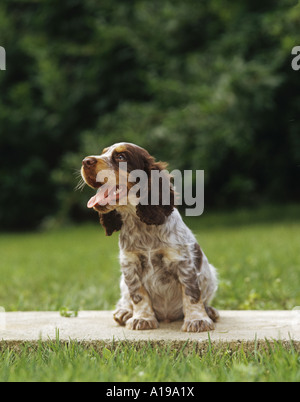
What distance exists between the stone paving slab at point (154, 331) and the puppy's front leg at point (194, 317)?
50 millimetres

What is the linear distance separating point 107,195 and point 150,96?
1497cm

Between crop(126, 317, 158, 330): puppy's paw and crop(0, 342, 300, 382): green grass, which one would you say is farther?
crop(126, 317, 158, 330): puppy's paw

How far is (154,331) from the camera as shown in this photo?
345 cm

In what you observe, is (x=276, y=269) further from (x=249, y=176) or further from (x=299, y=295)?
(x=249, y=176)

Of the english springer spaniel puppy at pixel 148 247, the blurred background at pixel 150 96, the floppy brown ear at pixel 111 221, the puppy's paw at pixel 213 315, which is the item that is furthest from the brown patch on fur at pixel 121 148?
the blurred background at pixel 150 96

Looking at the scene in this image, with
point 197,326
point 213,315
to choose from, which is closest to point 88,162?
point 197,326

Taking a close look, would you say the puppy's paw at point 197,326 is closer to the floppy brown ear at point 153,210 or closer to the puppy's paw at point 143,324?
the puppy's paw at point 143,324

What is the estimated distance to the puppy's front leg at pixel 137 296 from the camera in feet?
11.4

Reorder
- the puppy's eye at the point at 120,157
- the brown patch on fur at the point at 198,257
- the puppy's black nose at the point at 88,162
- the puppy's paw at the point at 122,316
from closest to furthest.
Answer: the puppy's black nose at the point at 88,162, the puppy's eye at the point at 120,157, the brown patch on fur at the point at 198,257, the puppy's paw at the point at 122,316

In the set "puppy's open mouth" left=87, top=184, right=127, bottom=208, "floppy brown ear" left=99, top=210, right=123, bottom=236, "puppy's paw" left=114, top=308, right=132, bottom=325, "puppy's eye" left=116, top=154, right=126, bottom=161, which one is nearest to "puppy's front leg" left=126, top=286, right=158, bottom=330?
"puppy's paw" left=114, top=308, right=132, bottom=325

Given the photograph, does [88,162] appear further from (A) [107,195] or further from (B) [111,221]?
(B) [111,221]

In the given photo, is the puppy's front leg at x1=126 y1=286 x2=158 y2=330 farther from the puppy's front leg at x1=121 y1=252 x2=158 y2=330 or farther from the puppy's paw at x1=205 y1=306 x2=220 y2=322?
the puppy's paw at x1=205 y1=306 x2=220 y2=322

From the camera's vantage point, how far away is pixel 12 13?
19.7 m

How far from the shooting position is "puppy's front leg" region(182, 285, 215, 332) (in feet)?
11.2
